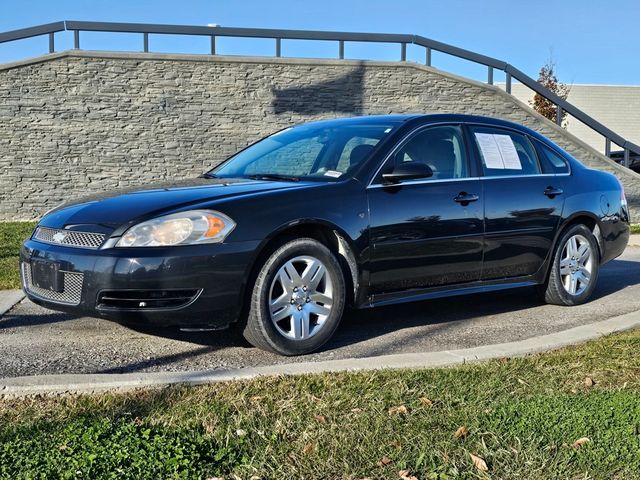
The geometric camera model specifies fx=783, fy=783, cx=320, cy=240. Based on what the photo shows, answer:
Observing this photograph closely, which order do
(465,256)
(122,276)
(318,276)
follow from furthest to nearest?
(465,256) < (318,276) < (122,276)

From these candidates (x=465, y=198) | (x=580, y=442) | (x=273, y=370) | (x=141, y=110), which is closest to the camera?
(x=580, y=442)

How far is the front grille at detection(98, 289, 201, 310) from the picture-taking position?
437 cm

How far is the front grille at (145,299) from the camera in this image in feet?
14.3

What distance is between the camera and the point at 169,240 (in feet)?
14.5

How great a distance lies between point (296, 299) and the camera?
15.5ft

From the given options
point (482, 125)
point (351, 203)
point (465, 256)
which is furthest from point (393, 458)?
point (482, 125)

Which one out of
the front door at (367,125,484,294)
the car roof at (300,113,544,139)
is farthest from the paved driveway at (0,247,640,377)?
the car roof at (300,113,544,139)

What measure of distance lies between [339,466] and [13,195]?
48.6ft

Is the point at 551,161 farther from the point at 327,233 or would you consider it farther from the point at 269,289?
the point at 269,289

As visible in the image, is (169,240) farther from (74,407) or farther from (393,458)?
(393,458)

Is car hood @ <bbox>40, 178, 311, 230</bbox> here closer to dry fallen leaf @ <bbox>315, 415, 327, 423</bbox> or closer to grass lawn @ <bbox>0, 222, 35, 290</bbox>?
dry fallen leaf @ <bbox>315, 415, 327, 423</bbox>

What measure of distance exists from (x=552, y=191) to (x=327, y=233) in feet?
7.40

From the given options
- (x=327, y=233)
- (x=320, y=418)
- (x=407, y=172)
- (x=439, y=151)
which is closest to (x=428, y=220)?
(x=407, y=172)

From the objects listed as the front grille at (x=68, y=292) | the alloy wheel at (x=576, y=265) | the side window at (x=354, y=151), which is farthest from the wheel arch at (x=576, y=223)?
the front grille at (x=68, y=292)
